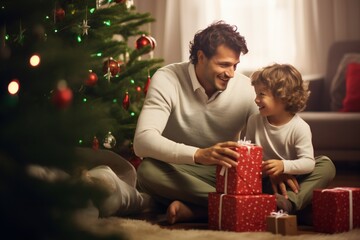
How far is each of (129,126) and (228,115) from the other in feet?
2.08

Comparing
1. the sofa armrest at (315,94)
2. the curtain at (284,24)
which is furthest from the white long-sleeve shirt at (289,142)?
the curtain at (284,24)

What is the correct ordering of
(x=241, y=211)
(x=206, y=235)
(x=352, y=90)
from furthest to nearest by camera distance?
(x=352, y=90), (x=241, y=211), (x=206, y=235)

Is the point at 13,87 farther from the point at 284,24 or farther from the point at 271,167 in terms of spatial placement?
the point at 284,24

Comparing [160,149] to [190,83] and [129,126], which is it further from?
[129,126]

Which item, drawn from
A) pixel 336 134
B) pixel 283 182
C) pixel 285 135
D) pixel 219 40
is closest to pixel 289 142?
pixel 285 135

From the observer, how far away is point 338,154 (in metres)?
Result: 3.81

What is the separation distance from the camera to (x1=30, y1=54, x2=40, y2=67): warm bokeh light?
0.61 meters

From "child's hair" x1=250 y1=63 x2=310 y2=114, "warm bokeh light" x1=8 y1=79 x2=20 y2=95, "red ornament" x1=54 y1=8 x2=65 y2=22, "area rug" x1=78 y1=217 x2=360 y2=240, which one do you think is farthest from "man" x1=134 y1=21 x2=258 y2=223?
"warm bokeh light" x1=8 y1=79 x2=20 y2=95

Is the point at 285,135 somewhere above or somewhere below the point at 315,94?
above

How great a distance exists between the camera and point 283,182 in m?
2.16

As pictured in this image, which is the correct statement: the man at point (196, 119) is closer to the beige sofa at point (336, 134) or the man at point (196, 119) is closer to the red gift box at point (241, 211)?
the red gift box at point (241, 211)

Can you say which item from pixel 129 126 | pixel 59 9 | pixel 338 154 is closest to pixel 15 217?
pixel 59 9

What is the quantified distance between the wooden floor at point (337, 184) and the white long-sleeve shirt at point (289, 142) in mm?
185

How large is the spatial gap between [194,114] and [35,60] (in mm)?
1674
